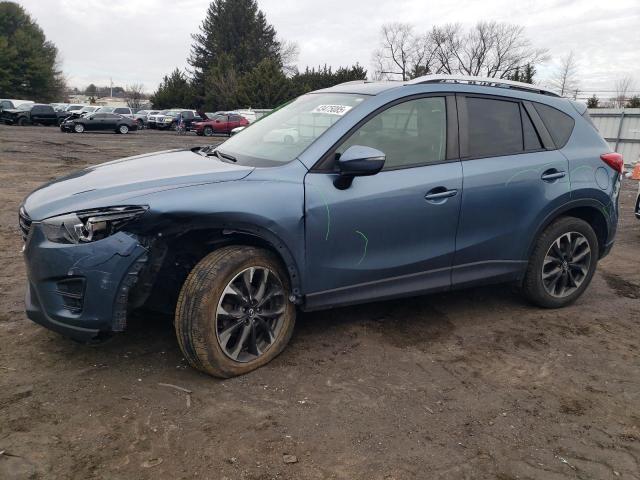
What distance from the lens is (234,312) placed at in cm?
315

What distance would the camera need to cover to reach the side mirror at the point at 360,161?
320cm

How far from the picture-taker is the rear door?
3.85 m

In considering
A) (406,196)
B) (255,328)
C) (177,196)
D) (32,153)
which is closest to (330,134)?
(406,196)

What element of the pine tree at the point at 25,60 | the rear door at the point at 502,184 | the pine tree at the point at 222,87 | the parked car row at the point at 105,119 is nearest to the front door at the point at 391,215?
the rear door at the point at 502,184

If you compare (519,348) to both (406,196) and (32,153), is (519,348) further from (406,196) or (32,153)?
(32,153)

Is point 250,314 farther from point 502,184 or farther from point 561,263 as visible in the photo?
point 561,263

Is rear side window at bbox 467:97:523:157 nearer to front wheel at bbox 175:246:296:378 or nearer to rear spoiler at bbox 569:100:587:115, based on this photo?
rear spoiler at bbox 569:100:587:115

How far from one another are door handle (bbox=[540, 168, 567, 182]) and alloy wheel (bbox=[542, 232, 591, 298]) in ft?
1.54

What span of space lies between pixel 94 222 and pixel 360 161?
59.2 inches

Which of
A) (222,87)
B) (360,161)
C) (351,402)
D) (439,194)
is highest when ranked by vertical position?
(222,87)

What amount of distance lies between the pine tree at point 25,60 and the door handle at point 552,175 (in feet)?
197

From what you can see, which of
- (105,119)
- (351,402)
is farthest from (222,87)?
(351,402)

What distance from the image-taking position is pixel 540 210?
4.10 m

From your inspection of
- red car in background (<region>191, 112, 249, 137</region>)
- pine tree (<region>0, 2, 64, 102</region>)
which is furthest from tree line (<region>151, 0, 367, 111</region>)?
red car in background (<region>191, 112, 249, 137</region>)
